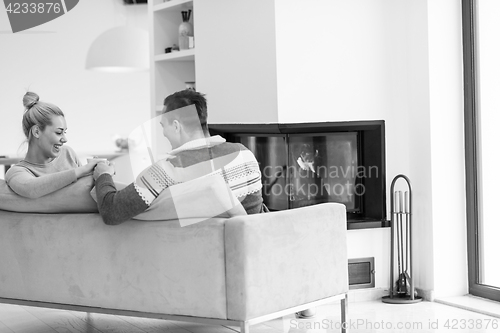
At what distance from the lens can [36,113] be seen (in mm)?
3242

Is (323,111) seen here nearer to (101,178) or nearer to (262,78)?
(262,78)

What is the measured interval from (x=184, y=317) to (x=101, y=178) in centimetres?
64

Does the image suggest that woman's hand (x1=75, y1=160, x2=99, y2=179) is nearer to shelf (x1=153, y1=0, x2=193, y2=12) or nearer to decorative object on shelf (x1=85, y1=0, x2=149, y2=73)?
decorative object on shelf (x1=85, y1=0, x2=149, y2=73)

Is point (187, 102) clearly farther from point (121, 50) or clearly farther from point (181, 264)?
point (121, 50)

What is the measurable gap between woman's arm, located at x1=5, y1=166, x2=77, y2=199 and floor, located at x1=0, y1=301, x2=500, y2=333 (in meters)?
0.88

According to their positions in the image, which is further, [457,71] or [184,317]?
[457,71]

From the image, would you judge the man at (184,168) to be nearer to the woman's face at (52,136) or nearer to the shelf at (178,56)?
the woman's face at (52,136)

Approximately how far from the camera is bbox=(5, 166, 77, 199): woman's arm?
2.90 meters

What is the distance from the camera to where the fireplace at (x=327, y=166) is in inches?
162

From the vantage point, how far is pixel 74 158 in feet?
12.2

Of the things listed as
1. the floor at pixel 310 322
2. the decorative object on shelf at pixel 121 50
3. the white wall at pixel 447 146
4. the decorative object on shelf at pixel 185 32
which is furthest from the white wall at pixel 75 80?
the white wall at pixel 447 146

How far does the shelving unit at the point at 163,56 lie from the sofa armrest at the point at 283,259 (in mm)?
2329

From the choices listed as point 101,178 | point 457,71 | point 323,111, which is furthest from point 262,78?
point 101,178

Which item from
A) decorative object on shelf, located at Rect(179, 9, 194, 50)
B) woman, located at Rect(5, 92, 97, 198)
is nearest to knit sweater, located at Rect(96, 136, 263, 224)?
woman, located at Rect(5, 92, 97, 198)
